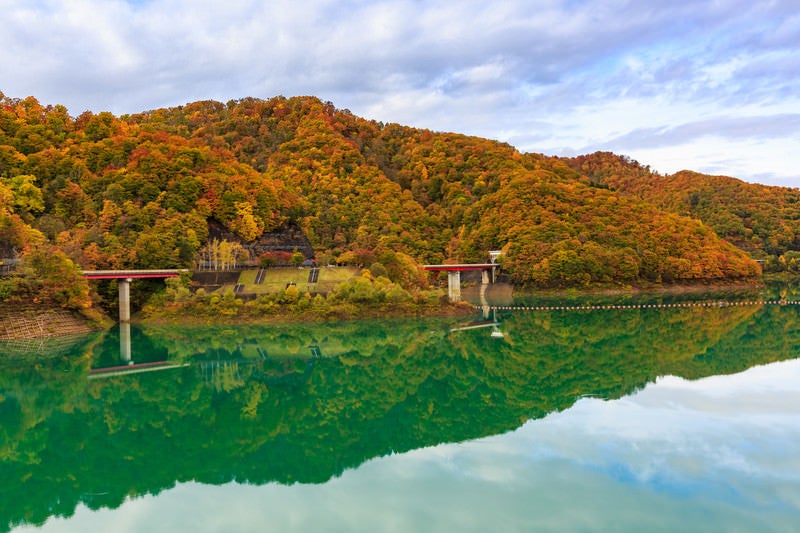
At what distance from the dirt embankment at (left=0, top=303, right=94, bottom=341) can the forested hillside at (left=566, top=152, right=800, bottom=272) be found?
9133cm

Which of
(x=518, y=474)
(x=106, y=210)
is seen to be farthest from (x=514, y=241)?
(x=518, y=474)

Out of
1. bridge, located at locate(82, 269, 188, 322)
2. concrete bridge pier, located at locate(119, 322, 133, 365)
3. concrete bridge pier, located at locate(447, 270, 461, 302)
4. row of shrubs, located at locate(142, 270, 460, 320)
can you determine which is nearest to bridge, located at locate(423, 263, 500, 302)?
concrete bridge pier, located at locate(447, 270, 461, 302)

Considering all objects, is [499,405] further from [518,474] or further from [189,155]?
[189,155]

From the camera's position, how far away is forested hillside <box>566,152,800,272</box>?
4336 inches

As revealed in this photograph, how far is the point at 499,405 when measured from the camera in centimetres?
2309

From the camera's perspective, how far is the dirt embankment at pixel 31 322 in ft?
130

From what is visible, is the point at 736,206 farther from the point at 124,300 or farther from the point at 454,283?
the point at 124,300

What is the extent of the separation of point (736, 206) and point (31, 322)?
122 meters

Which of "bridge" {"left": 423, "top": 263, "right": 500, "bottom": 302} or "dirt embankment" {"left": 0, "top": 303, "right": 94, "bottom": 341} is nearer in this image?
"dirt embankment" {"left": 0, "top": 303, "right": 94, "bottom": 341}

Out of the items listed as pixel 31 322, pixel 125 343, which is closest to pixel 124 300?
pixel 31 322

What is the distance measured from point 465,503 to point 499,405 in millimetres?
9796

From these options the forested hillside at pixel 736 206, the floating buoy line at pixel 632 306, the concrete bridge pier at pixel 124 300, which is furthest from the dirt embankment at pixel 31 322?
the forested hillside at pixel 736 206

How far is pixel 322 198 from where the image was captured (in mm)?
89312

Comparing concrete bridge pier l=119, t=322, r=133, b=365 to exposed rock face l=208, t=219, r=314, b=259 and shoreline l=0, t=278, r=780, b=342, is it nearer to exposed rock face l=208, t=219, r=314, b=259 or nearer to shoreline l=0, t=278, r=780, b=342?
shoreline l=0, t=278, r=780, b=342
